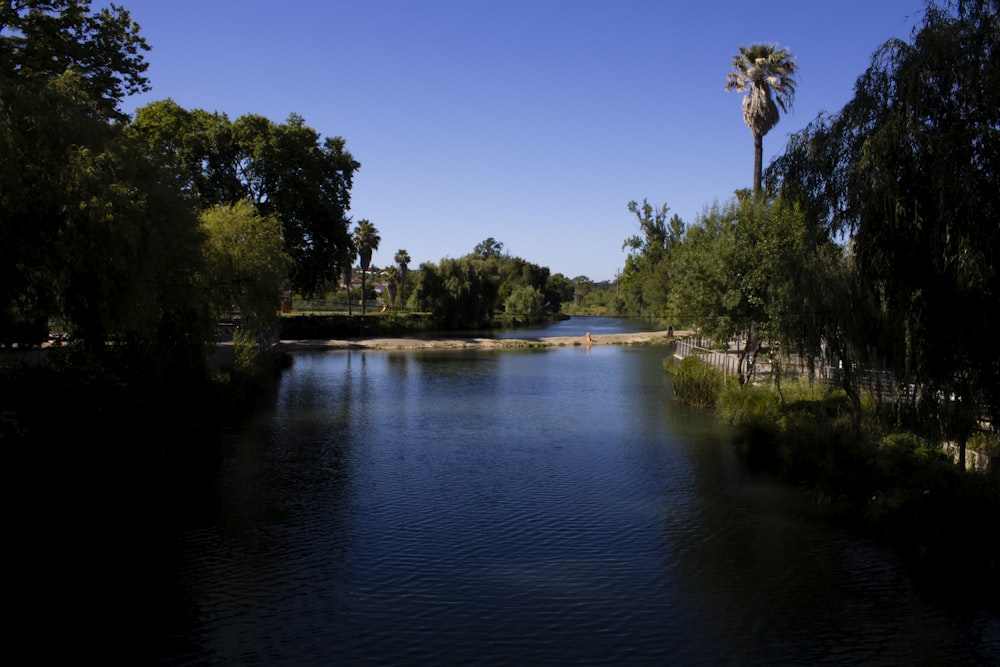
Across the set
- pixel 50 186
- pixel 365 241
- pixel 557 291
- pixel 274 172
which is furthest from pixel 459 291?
pixel 557 291

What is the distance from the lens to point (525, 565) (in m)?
14.3

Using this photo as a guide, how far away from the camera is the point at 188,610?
12242 millimetres

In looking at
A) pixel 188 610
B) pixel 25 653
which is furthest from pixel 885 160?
pixel 25 653

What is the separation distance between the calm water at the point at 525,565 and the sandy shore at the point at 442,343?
4219 cm

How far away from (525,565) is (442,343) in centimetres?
5939

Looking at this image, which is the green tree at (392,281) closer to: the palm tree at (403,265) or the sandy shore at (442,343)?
the palm tree at (403,265)

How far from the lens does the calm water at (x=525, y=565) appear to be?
11.2 meters

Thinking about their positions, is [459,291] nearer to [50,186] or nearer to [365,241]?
[365,241]

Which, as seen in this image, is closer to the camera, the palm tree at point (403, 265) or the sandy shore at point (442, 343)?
the sandy shore at point (442, 343)

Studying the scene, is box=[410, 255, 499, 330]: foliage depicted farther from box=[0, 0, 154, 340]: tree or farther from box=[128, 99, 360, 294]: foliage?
box=[0, 0, 154, 340]: tree

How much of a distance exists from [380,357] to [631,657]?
170 ft

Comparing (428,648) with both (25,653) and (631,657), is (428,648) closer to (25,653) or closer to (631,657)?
(631,657)

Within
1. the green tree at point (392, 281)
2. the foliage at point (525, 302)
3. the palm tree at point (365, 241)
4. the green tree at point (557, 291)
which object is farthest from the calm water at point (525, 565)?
the green tree at point (557, 291)

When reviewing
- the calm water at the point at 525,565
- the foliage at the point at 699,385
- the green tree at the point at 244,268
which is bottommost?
the calm water at the point at 525,565
